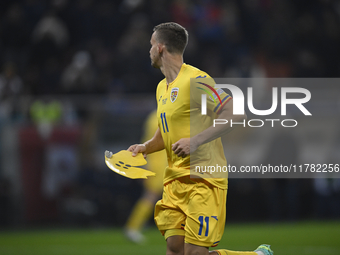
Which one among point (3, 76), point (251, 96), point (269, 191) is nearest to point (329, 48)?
point (251, 96)

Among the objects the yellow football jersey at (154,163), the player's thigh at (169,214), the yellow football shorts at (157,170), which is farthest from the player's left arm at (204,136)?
the yellow football shorts at (157,170)

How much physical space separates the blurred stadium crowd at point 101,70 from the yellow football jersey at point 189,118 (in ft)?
20.7

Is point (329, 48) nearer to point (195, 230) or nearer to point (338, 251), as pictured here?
point (338, 251)

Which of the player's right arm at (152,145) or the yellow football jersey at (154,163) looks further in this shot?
the yellow football jersey at (154,163)

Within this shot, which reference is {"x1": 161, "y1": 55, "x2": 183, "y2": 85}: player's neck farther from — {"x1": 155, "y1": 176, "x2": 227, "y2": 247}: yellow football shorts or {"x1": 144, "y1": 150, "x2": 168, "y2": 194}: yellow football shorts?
{"x1": 144, "y1": 150, "x2": 168, "y2": 194}: yellow football shorts

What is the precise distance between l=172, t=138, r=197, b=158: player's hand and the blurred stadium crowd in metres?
6.71

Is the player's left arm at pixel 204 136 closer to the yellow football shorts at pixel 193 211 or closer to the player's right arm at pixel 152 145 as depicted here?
the yellow football shorts at pixel 193 211

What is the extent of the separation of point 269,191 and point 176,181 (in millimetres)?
6961

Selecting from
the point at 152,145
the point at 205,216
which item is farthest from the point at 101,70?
the point at 205,216

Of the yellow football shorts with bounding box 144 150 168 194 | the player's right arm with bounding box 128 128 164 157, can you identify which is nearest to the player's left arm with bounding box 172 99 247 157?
the player's right arm with bounding box 128 128 164 157

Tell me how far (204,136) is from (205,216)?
2.18ft

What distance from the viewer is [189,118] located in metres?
4.07

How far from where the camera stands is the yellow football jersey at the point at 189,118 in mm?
4000

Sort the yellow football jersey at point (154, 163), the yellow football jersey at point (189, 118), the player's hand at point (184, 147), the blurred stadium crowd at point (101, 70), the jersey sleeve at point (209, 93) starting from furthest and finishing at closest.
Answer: the blurred stadium crowd at point (101, 70) → the yellow football jersey at point (154, 163) → the yellow football jersey at point (189, 118) → the jersey sleeve at point (209, 93) → the player's hand at point (184, 147)
